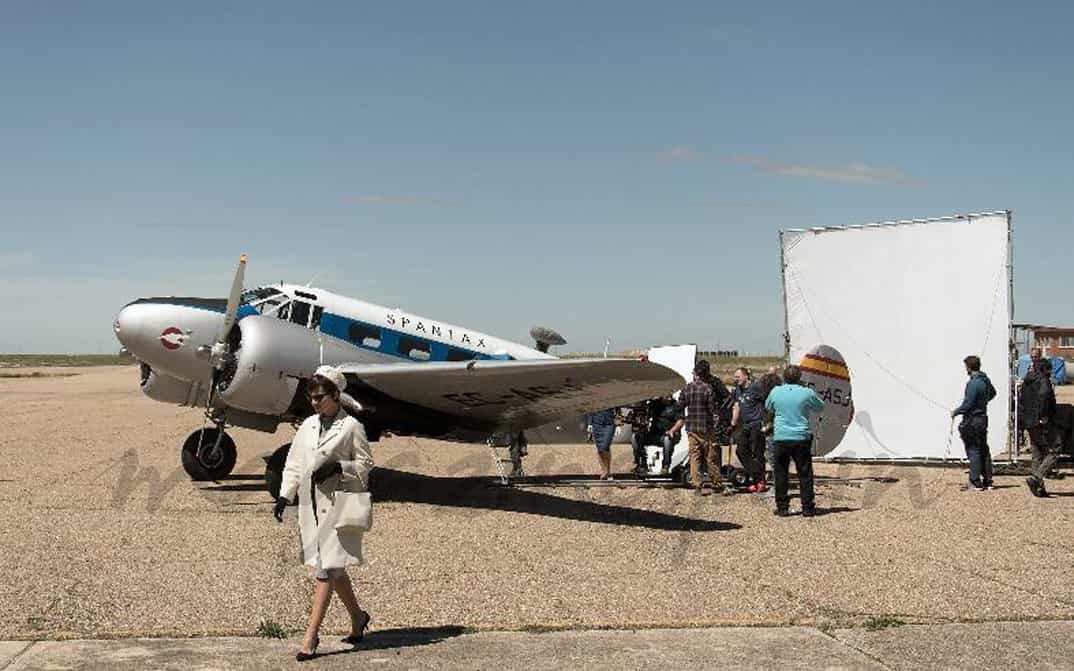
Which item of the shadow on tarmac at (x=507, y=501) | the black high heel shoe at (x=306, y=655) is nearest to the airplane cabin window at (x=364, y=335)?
the shadow on tarmac at (x=507, y=501)

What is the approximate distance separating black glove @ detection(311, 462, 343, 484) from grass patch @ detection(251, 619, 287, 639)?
3.57 ft

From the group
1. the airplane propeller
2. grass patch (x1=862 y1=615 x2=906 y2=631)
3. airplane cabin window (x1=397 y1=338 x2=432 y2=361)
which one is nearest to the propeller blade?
the airplane propeller

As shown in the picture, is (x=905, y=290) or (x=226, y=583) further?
(x=905, y=290)

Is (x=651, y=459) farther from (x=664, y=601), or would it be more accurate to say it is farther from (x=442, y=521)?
(x=664, y=601)

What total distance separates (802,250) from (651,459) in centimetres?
526

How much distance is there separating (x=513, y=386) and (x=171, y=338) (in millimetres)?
4909

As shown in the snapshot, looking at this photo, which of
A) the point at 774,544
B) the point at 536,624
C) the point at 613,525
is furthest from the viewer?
the point at 613,525

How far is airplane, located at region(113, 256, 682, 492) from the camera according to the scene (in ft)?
41.9

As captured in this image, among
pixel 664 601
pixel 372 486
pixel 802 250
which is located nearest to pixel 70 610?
pixel 664 601

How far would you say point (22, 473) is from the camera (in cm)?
1596

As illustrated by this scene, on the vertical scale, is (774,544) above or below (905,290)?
below

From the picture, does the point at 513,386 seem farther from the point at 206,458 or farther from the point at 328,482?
the point at 328,482

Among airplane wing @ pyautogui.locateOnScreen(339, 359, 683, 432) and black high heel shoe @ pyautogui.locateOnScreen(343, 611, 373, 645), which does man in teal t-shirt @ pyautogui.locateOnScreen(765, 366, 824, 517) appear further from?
black high heel shoe @ pyautogui.locateOnScreen(343, 611, 373, 645)

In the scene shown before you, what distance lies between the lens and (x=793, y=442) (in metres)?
12.5
